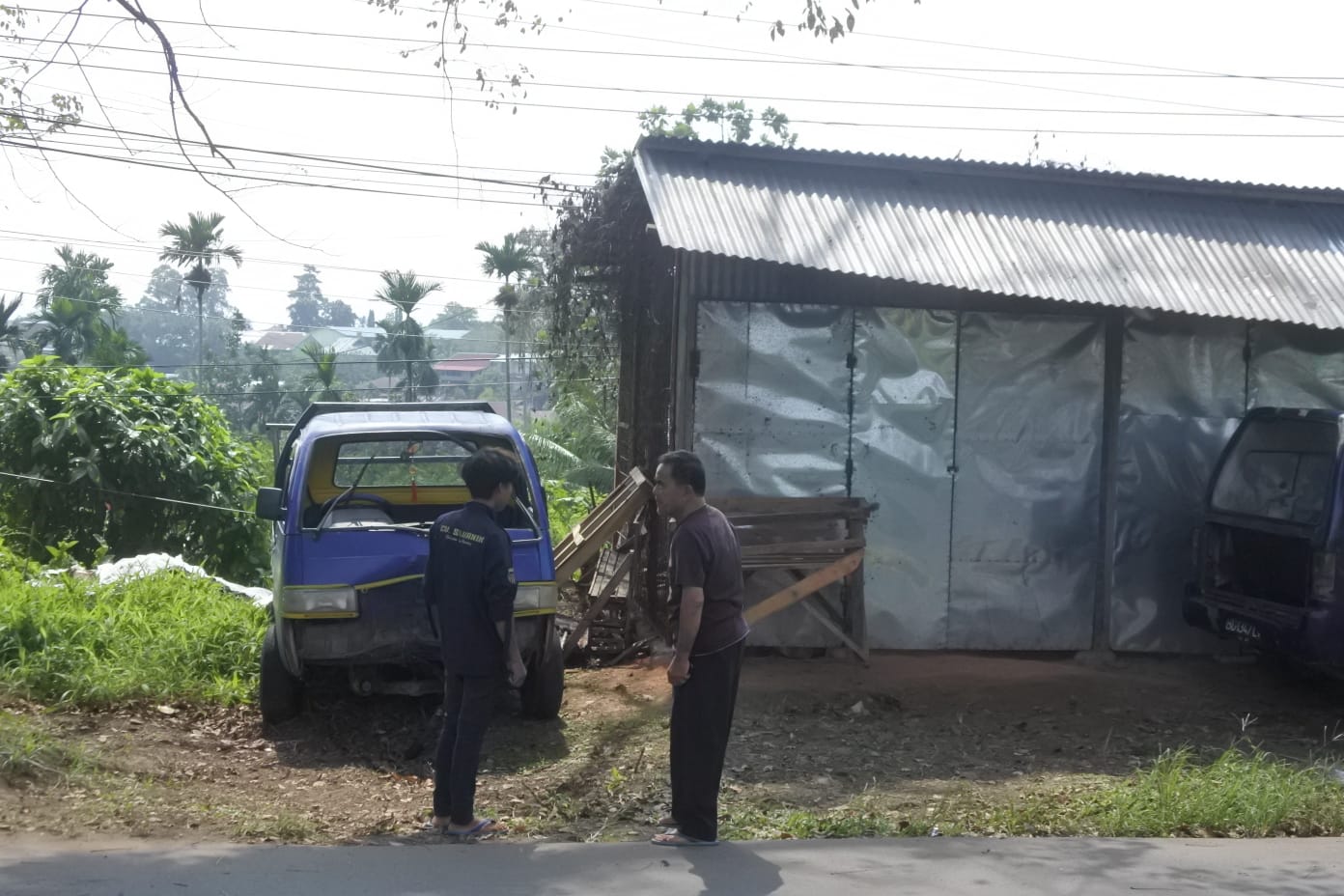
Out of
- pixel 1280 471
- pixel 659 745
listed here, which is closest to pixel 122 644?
pixel 659 745

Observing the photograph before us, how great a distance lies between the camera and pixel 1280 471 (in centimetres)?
874

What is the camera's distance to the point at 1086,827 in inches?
230

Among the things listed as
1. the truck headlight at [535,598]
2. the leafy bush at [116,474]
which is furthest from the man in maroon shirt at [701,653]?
the leafy bush at [116,474]

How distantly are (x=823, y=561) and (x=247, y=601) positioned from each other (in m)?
4.59

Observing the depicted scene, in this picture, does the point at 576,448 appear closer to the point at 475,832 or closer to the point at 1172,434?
the point at 1172,434

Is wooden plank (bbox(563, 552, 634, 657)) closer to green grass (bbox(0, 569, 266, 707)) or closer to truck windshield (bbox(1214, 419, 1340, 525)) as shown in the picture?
green grass (bbox(0, 569, 266, 707))

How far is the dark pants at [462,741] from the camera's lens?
5.37 m

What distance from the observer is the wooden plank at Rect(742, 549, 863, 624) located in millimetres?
8852

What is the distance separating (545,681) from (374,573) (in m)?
1.22

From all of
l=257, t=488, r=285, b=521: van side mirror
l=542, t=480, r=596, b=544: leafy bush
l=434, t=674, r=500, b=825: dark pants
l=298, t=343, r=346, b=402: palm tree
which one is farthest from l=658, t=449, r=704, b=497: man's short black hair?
l=298, t=343, r=346, b=402: palm tree

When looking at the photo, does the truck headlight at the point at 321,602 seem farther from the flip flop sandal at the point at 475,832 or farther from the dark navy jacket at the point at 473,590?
→ the flip flop sandal at the point at 475,832

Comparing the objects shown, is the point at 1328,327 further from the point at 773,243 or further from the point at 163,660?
the point at 163,660

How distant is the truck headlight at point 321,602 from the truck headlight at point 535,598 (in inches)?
35.4

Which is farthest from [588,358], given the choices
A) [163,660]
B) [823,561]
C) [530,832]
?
[530,832]
